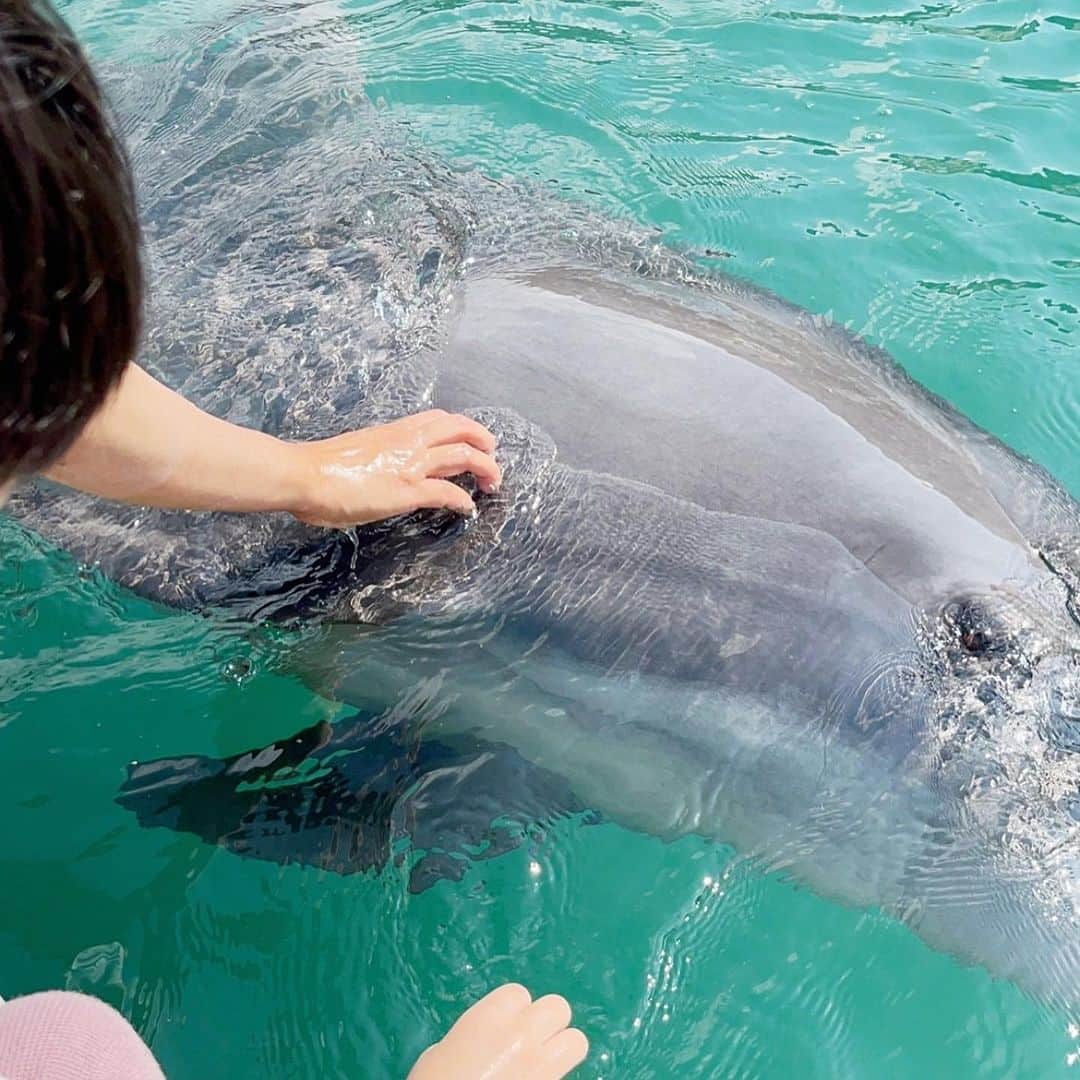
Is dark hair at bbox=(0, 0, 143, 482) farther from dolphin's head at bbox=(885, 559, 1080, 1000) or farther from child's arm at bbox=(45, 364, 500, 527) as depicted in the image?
dolphin's head at bbox=(885, 559, 1080, 1000)

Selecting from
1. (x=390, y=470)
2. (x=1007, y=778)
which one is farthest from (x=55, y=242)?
(x=1007, y=778)

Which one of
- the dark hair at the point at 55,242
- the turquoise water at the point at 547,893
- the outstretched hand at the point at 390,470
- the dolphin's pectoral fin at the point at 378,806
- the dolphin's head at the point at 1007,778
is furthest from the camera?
the dolphin's pectoral fin at the point at 378,806

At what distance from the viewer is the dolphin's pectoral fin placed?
144 inches

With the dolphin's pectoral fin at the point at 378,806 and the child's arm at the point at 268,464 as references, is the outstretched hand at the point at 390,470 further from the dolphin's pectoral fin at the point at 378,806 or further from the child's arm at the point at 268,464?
the dolphin's pectoral fin at the point at 378,806

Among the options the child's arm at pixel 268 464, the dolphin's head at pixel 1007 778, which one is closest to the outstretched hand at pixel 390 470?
the child's arm at pixel 268 464

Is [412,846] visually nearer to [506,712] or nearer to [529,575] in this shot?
[506,712]

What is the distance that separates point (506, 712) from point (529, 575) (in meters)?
0.42

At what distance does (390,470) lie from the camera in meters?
3.40

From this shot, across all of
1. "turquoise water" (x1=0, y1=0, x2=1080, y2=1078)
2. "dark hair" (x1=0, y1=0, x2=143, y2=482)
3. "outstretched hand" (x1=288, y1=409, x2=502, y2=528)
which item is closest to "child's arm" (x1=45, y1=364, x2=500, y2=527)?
"outstretched hand" (x1=288, y1=409, x2=502, y2=528)

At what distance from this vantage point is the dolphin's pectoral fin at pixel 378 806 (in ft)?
12.0

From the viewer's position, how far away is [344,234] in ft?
14.9

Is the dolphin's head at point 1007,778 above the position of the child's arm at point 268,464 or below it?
below

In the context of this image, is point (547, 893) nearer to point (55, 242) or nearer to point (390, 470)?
point (390, 470)

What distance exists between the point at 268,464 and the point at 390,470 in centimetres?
33
